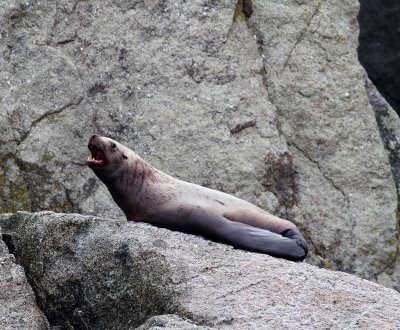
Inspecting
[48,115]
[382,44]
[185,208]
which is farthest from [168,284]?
[382,44]

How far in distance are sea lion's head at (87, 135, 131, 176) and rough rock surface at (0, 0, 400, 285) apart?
114cm

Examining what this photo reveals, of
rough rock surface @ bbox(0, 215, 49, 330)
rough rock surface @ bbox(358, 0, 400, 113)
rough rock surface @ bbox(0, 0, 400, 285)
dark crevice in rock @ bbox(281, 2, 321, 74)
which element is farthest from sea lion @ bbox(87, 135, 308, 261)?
rough rock surface @ bbox(358, 0, 400, 113)

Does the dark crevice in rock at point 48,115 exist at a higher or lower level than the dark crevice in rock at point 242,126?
lower

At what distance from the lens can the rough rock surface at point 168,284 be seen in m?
6.94

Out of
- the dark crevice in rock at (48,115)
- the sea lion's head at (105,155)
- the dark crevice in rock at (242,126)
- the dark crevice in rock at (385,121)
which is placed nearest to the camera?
the sea lion's head at (105,155)

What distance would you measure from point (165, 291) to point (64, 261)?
85 centimetres

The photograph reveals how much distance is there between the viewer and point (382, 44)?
13219mm

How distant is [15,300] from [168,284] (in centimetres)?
86

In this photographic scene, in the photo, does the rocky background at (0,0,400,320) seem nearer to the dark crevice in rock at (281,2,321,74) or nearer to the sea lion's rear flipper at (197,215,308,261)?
the dark crevice in rock at (281,2,321,74)

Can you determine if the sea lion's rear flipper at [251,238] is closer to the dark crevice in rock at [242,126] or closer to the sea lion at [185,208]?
the sea lion at [185,208]

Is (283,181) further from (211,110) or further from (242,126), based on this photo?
(211,110)

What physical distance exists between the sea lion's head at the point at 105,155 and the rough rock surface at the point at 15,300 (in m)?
1.38

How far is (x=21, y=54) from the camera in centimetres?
1012

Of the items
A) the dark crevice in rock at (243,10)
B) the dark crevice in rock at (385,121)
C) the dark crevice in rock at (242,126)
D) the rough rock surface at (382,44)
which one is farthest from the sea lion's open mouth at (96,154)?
the rough rock surface at (382,44)
